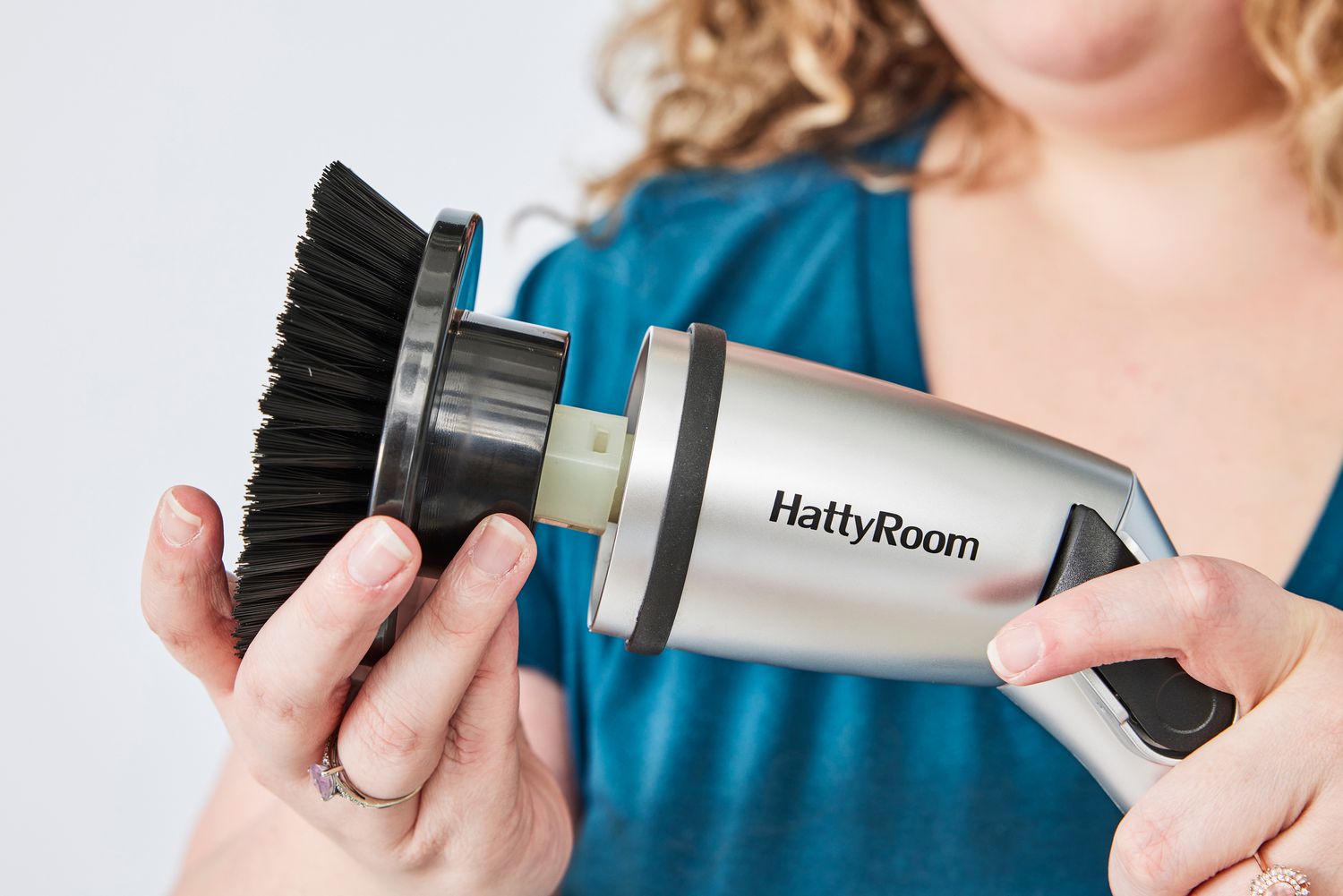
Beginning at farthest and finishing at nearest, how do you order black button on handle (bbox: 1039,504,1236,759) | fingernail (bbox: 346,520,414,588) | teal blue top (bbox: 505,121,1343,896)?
A: teal blue top (bbox: 505,121,1343,896) < black button on handle (bbox: 1039,504,1236,759) < fingernail (bbox: 346,520,414,588)

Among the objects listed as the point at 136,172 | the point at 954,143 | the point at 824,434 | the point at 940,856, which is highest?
the point at 954,143

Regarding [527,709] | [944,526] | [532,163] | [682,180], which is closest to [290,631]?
[944,526]

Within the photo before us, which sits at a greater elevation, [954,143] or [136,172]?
[954,143]

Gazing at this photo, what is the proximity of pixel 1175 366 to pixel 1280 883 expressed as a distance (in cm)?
41

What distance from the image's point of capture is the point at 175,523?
0.48 m

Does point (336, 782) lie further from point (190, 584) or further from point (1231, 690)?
point (1231, 690)

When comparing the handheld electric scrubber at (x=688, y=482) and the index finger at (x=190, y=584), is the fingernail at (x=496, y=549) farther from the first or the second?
the index finger at (x=190, y=584)

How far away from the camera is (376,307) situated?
1.53 feet

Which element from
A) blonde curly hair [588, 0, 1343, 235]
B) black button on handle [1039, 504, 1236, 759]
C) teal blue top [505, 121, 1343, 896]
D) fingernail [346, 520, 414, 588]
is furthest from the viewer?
blonde curly hair [588, 0, 1343, 235]

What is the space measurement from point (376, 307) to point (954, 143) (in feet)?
2.07

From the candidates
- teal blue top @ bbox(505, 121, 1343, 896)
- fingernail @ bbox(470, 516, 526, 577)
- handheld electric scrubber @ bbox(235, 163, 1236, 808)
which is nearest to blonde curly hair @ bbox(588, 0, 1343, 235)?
teal blue top @ bbox(505, 121, 1343, 896)

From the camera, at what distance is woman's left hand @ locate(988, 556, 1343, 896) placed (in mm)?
462

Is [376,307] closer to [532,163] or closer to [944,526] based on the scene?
[944,526]

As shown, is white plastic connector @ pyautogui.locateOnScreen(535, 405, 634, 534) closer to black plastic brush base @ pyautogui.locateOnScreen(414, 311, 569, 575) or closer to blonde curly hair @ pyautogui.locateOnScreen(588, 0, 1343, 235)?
black plastic brush base @ pyautogui.locateOnScreen(414, 311, 569, 575)
